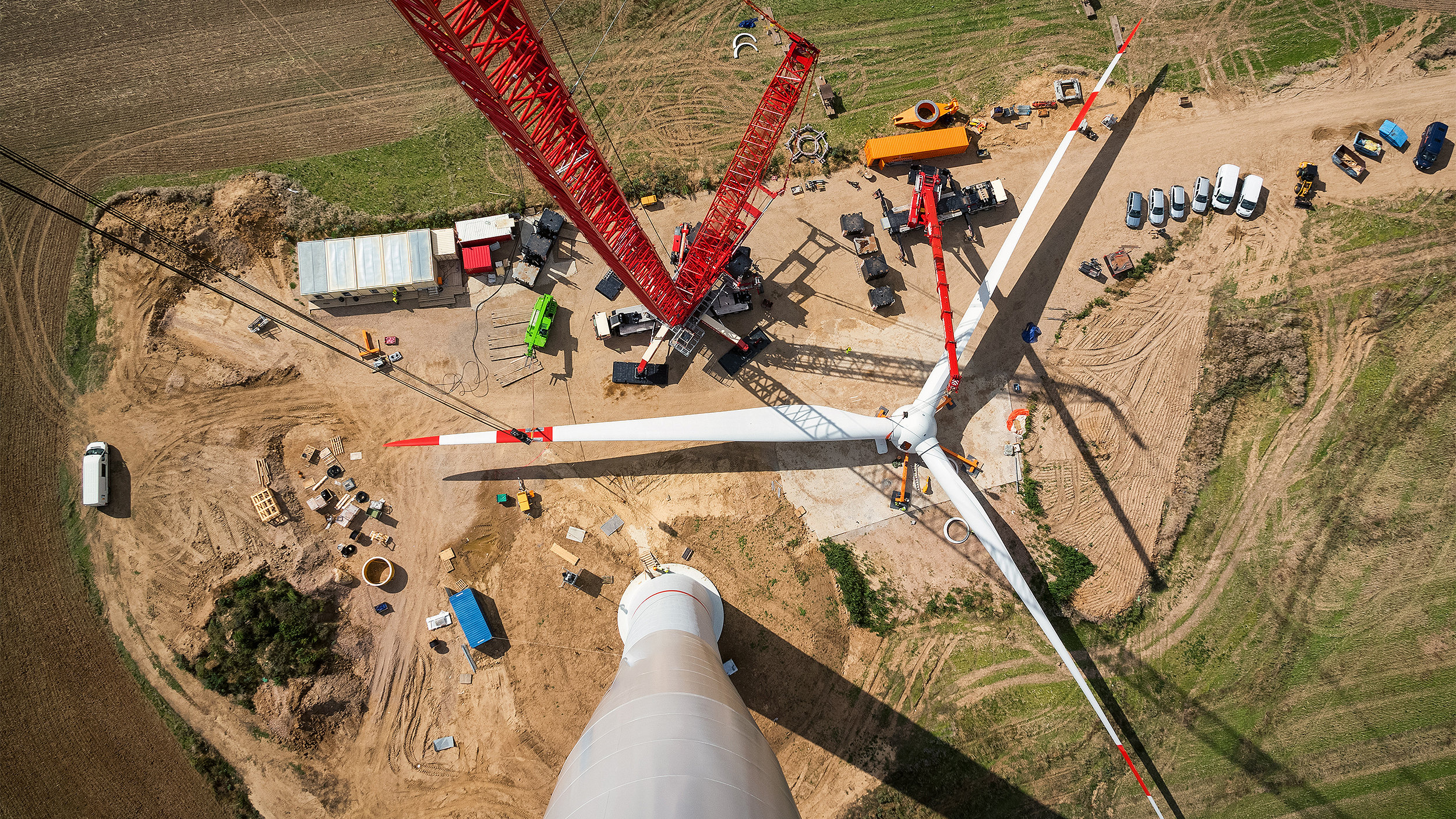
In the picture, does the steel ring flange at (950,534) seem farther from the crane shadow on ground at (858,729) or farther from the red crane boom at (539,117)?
the red crane boom at (539,117)

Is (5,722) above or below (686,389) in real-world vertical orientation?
below

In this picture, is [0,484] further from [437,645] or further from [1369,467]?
[1369,467]

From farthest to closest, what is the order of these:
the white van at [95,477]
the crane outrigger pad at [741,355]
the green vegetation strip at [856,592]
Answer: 1. the crane outrigger pad at [741,355]
2. the green vegetation strip at [856,592]
3. the white van at [95,477]

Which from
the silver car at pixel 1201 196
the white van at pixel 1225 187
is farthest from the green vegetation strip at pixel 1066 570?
the white van at pixel 1225 187

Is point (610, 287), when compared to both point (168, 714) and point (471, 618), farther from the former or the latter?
point (168, 714)

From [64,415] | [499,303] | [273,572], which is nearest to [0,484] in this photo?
[64,415]

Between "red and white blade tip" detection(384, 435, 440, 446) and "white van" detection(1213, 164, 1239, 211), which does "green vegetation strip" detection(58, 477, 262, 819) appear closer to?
"red and white blade tip" detection(384, 435, 440, 446)
